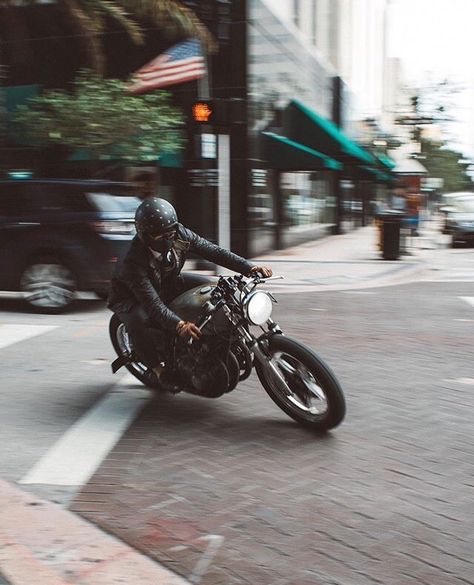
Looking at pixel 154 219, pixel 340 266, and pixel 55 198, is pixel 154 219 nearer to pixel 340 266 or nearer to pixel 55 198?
pixel 55 198

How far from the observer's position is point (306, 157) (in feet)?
63.4

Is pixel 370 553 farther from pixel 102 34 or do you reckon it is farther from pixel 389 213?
pixel 102 34

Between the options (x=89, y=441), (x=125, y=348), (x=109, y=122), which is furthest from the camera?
(x=109, y=122)

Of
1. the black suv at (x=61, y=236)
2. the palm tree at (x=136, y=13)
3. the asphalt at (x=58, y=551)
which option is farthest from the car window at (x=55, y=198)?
the asphalt at (x=58, y=551)

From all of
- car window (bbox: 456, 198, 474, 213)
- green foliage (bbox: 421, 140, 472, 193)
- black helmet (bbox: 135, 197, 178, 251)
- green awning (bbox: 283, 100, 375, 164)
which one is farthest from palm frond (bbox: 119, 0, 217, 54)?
green foliage (bbox: 421, 140, 472, 193)

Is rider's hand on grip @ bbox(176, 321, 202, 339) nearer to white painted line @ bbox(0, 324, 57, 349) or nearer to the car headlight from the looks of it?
white painted line @ bbox(0, 324, 57, 349)

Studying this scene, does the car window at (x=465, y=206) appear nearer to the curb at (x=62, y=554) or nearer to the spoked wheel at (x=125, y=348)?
the spoked wheel at (x=125, y=348)

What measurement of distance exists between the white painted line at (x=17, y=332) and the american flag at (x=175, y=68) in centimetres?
753

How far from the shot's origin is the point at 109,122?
15.7m

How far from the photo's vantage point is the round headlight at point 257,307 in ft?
15.6

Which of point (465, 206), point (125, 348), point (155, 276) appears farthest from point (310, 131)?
point (155, 276)

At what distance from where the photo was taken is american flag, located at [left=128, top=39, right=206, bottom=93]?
15.0m

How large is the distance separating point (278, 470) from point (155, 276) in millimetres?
1721

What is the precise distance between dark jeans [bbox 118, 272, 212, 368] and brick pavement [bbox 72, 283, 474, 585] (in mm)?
433
